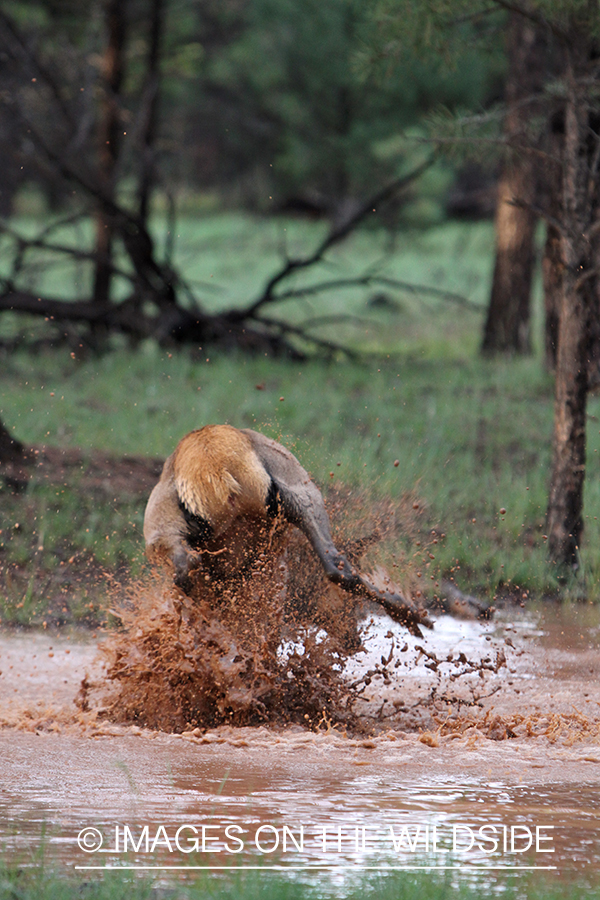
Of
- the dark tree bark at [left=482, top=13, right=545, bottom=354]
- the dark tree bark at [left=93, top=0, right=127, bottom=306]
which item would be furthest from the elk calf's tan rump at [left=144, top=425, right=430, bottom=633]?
the dark tree bark at [left=93, top=0, right=127, bottom=306]

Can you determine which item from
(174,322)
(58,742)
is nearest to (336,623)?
(58,742)

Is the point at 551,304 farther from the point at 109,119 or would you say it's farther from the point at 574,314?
the point at 109,119

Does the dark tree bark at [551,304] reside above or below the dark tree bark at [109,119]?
below

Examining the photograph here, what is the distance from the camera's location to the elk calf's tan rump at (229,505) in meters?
4.86

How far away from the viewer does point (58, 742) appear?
4.78 metres

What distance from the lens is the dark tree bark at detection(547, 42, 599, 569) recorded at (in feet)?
24.3

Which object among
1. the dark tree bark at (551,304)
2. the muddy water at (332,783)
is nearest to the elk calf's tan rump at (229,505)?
the muddy water at (332,783)

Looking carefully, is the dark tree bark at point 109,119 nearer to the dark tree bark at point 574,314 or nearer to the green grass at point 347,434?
the green grass at point 347,434

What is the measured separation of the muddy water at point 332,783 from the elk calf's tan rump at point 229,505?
0.68 meters

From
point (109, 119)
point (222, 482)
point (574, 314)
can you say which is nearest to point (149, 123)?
point (109, 119)

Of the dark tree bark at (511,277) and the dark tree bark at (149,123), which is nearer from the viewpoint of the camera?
the dark tree bark at (149,123)

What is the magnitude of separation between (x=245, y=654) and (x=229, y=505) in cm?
75

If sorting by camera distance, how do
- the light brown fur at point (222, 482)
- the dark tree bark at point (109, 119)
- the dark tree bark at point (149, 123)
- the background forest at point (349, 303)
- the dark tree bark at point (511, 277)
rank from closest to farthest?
the light brown fur at point (222, 482) < the background forest at point (349, 303) < the dark tree bark at point (149, 123) < the dark tree bark at point (511, 277) < the dark tree bark at point (109, 119)

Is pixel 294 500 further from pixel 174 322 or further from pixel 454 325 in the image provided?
pixel 454 325
